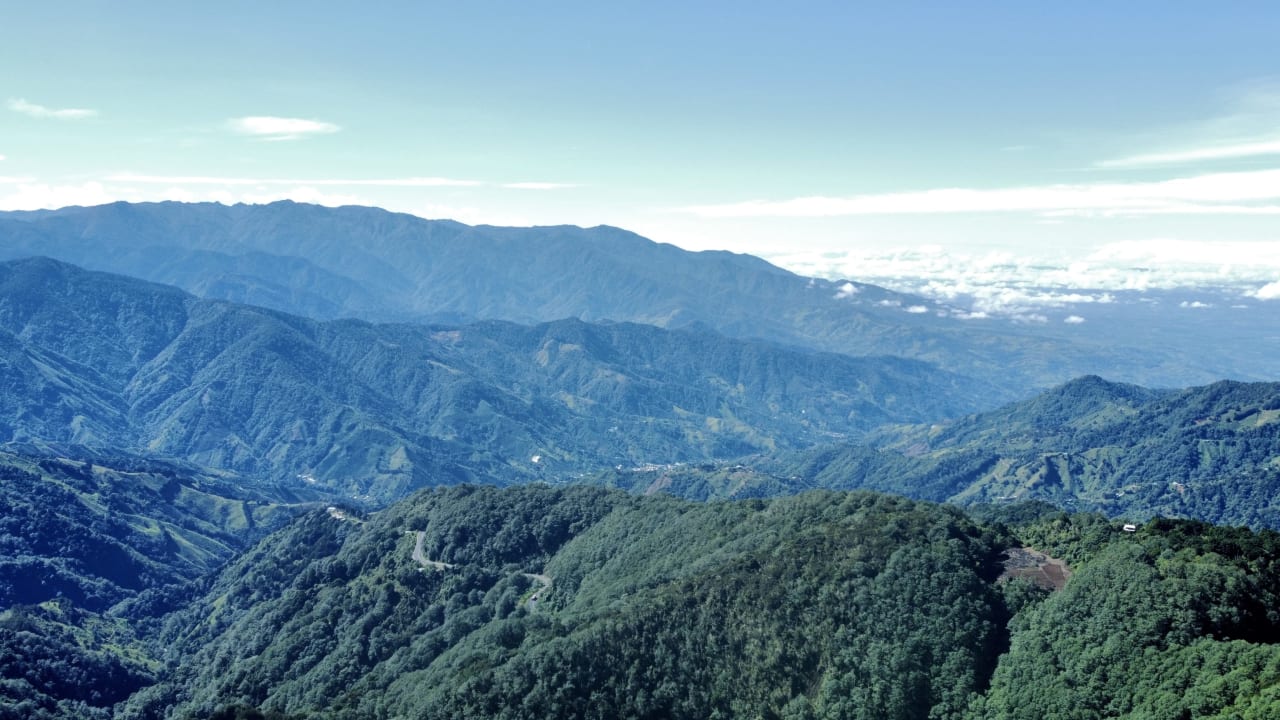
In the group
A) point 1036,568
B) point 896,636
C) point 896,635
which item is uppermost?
point 1036,568

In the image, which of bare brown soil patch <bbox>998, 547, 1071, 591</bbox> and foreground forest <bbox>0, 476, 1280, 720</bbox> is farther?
Result: bare brown soil patch <bbox>998, 547, 1071, 591</bbox>

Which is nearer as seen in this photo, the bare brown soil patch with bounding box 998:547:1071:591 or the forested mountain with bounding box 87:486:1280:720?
the forested mountain with bounding box 87:486:1280:720

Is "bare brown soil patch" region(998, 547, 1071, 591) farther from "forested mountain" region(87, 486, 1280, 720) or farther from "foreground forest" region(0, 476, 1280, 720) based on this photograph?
"forested mountain" region(87, 486, 1280, 720)

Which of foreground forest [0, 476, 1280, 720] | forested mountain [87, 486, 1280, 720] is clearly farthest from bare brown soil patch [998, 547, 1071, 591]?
forested mountain [87, 486, 1280, 720]

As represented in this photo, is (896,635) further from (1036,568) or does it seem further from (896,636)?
(1036,568)

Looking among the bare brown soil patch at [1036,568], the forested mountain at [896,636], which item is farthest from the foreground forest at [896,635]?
the bare brown soil patch at [1036,568]

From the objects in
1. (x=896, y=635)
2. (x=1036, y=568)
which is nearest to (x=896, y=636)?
(x=896, y=635)

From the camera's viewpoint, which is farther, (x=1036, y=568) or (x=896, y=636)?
(x=1036, y=568)

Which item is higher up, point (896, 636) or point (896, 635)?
point (896, 635)

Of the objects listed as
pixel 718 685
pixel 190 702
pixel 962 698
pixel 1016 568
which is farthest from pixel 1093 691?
pixel 190 702

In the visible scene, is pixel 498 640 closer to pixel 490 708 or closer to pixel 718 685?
pixel 490 708

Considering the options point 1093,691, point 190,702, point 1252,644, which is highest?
point 1252,644
